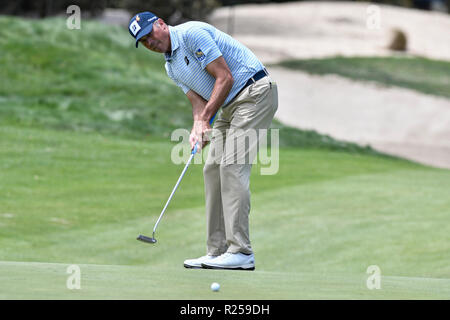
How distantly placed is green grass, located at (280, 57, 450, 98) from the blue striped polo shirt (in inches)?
849

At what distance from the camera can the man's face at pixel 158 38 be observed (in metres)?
5.20

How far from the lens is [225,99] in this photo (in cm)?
525

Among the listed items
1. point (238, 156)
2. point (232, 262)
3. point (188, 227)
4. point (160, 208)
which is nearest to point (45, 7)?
point (160, 208)

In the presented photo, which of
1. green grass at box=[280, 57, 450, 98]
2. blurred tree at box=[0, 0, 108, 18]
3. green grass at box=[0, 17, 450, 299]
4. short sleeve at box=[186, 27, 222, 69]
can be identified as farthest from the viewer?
blurred tree at box=[0, 0, 108, 18]

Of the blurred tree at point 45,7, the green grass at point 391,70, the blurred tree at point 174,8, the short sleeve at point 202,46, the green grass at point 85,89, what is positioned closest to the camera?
the short sleeve at point 202,46

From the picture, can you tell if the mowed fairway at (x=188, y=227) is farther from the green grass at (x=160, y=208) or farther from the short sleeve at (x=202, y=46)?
the short sleeve at (x=202, y=46)

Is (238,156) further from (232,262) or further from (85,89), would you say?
(85,89)

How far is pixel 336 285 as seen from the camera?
425cm

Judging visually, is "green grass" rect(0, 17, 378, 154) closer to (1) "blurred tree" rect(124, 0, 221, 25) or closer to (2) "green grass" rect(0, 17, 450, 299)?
(2) "green grass" rect(0, 17, 450, 299)

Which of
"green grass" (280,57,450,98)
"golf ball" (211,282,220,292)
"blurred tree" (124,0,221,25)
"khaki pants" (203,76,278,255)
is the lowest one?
"golf ball" (211,282,220,292)

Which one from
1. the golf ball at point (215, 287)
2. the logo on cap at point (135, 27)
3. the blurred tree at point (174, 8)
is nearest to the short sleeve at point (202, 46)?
the logo on cap at point (135, 27)

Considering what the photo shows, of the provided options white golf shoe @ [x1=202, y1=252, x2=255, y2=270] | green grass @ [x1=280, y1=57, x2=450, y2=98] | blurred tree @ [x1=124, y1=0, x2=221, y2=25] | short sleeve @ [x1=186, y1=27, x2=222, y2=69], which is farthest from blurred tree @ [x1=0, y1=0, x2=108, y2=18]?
Result: white golf shoe @ [x1=202, y1=252, x2=255, y2=270]

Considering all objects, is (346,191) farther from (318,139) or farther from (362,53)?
(362,53)

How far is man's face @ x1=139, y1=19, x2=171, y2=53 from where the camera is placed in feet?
17.1
